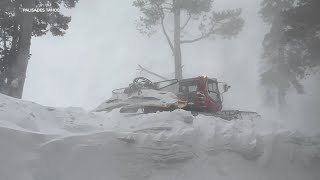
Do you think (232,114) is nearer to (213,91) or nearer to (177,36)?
(213,91)

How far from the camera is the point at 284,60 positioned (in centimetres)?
2194

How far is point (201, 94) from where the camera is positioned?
11312 mm

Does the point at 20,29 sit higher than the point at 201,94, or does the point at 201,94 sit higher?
the point at 20,29

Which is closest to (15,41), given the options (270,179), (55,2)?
(55,2)

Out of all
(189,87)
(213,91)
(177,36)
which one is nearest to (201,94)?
(189,87)

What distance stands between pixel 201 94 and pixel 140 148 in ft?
16.7

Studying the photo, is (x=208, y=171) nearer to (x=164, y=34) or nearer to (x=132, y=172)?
(x=132, y=172)

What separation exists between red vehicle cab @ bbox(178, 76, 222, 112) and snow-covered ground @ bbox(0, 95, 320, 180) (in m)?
2.51

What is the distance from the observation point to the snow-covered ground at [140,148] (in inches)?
213

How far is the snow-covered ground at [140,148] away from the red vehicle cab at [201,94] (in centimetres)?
251

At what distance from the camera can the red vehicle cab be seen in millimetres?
11172

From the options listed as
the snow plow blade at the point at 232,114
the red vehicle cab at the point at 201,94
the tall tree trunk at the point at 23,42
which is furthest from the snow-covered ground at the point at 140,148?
the tall tree trunk at the point at 23,42

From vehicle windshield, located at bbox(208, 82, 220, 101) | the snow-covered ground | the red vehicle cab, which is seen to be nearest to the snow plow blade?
the red vehicle cab

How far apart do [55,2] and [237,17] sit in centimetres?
1095
